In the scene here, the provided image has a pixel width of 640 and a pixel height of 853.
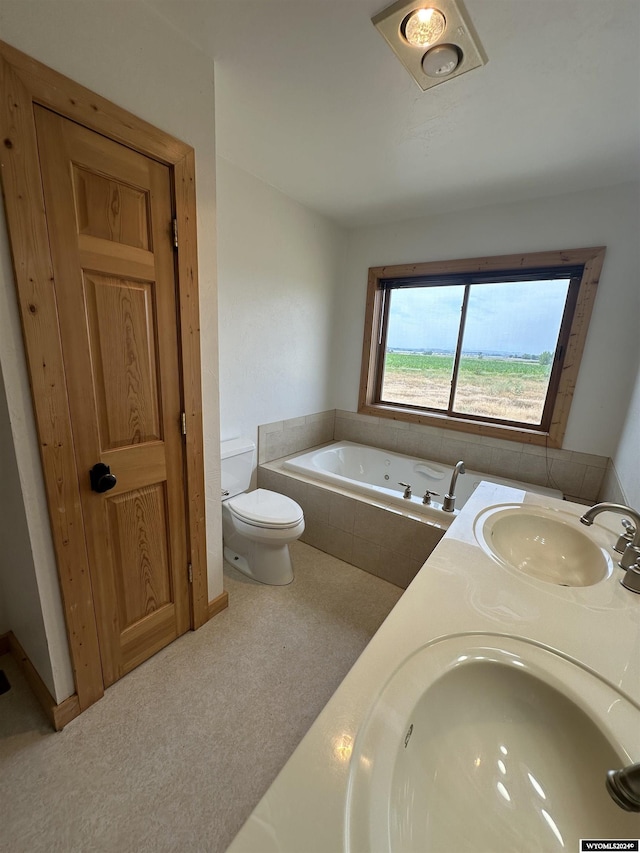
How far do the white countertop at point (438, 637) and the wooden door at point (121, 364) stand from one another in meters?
1.08

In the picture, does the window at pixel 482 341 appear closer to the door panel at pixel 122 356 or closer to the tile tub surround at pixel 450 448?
the tile tub surround at pixel 450 448

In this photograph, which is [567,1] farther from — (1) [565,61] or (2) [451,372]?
(2) [451,372]

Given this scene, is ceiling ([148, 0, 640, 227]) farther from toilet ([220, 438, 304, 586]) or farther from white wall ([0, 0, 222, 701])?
toilet ([220, 438, 304, 586])

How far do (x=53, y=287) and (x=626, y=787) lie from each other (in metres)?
1.70

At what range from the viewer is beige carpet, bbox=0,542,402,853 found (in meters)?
1.01

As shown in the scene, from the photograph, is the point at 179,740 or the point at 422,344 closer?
the point at 179,740

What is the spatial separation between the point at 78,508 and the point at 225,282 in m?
1.55

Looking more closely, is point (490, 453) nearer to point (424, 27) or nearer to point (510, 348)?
point (510, 348)

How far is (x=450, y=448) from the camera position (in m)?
2.77

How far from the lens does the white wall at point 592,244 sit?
201 cm

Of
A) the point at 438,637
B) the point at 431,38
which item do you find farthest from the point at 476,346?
the point at 438,637

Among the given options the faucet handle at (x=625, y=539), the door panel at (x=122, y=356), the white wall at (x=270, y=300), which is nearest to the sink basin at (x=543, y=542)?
the faucet handle at (x=625, y=539)

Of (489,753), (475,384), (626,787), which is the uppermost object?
(475,384)

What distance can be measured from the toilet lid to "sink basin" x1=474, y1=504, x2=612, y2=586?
1063mm
